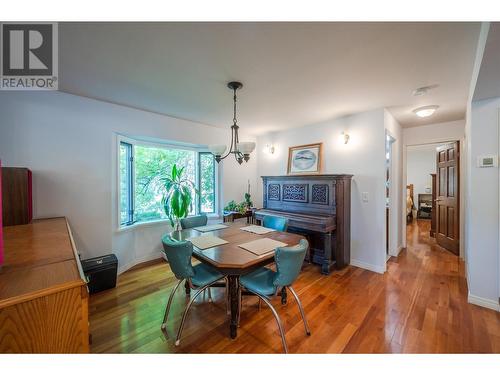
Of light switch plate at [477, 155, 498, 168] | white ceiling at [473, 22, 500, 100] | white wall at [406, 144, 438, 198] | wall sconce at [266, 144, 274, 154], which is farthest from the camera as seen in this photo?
white wall at [406, 144, 438, 198]

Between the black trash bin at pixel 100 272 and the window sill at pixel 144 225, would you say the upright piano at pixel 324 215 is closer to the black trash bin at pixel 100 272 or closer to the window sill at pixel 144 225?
the window sill at pixel 144 225

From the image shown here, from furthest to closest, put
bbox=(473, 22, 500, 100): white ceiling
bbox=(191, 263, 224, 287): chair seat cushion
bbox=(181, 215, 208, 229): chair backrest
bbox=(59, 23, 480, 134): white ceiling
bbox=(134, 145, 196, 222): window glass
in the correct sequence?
bbox=(134, 145, 196, 222): window glass, bbox=(181, 215, 208, 229): chair backrest, bbox=(191, 263, 224, 287): chair seat cushion, bbox=(59, 23, 480, 134): white ceiling, bbox=(473, 22, 500, 100): white ceiling

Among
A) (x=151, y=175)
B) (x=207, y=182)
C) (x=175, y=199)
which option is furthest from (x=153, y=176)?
(x=207, y=182)

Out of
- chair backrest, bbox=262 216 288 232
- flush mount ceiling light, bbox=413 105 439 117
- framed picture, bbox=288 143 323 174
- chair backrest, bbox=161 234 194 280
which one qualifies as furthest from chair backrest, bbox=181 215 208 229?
flush mount ceiling light, bbox=413 105 439 117

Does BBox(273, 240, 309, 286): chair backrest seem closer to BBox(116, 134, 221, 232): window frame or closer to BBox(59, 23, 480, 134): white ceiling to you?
BBox(59, 23, 480, 134): white ceiling

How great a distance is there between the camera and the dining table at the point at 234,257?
151 cm

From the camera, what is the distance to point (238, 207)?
411 cm

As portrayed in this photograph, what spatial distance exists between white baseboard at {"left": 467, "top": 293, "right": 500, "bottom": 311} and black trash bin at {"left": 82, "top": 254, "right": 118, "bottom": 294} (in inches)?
166

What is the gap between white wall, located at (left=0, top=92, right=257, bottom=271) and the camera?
2260 millimetres

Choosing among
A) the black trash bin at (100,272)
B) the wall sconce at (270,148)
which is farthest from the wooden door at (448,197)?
the black trash bin at (100,272)

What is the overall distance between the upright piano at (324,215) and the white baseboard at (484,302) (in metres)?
1.34

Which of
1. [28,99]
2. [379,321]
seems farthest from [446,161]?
[28,99]
